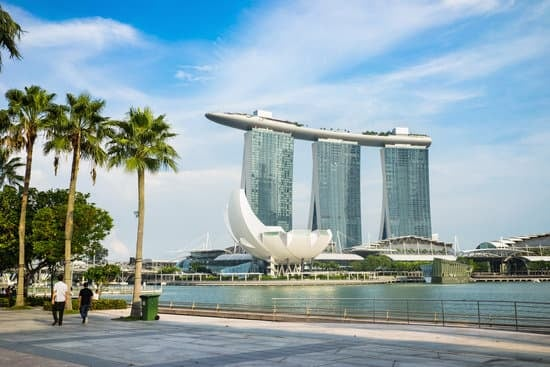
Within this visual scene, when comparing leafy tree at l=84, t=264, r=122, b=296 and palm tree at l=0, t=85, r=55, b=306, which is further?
leafy tree at l=84, t=264, r=122, b=296

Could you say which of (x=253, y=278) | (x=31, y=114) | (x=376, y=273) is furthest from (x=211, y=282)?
(x=31, y=114)

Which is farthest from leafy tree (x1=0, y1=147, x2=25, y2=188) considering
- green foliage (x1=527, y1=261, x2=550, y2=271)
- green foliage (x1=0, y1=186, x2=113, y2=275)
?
green foliage (x1=527, y1=261, x2=550, y2=271)

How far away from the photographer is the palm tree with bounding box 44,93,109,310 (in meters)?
28.5

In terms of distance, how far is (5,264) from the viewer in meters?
39.8

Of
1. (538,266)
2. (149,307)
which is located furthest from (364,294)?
(538,266)

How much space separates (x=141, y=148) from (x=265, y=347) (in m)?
14.5

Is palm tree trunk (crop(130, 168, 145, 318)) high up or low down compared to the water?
up

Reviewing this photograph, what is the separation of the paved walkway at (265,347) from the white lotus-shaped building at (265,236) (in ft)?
462

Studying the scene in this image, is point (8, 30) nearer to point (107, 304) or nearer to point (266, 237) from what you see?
point (107, 304)

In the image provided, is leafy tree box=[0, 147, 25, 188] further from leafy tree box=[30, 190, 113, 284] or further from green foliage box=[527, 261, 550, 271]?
green foliage box=[527, 261, 550, 271]

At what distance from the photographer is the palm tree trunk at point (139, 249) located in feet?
77.5

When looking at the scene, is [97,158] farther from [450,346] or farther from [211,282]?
[211,282]

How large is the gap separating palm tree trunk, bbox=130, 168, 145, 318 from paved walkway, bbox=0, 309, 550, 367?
14.5ft

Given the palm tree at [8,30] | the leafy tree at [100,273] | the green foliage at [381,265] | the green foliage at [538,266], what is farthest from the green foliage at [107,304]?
the green foliage at [538,266]
